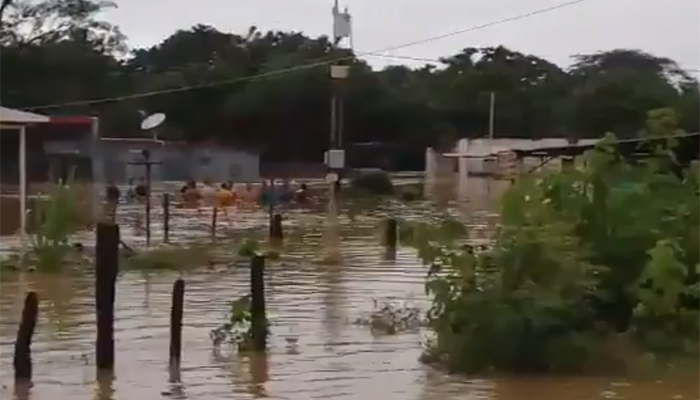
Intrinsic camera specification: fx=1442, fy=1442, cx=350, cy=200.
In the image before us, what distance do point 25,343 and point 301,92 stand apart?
45682 millimetres

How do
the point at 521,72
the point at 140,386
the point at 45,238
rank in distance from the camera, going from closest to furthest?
the point at 140,386, the point at 45,238, the point at 521,72

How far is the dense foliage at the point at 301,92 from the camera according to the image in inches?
2138

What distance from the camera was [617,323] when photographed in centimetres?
1467

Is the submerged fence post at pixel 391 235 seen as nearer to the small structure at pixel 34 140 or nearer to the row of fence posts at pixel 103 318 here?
the small structure at pixel 34 140

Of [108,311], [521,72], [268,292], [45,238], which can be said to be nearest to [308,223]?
[45,238]

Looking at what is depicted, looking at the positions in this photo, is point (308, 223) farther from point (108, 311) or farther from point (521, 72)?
point (521, 72)

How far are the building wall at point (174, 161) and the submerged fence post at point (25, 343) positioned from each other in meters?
26.2

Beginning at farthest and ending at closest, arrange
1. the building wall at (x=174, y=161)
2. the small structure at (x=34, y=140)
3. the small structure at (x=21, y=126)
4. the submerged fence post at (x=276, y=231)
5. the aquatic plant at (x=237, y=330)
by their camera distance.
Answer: the building wall at (x=174, y=161) → the submerged fence post at (x=276, y=231) → the small structure at (x=34, y=140) → the small structure at (x=21, y=126) → the aquatic plant at (x=237, y=330)

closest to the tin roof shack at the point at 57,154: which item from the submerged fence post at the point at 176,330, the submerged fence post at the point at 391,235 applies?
the submerged fence post at the point at 391,235

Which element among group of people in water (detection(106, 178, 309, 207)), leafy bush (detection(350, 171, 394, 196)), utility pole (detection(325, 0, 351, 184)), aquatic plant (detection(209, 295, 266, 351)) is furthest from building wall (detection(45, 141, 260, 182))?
aquatic plant (detection(209, 295, 266, 351))

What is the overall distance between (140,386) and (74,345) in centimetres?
272

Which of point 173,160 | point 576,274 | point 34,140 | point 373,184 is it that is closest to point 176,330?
point 576,274

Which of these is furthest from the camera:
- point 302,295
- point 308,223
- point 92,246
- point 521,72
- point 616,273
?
point 521,72

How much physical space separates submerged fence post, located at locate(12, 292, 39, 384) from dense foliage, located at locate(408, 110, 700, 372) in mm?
3770
